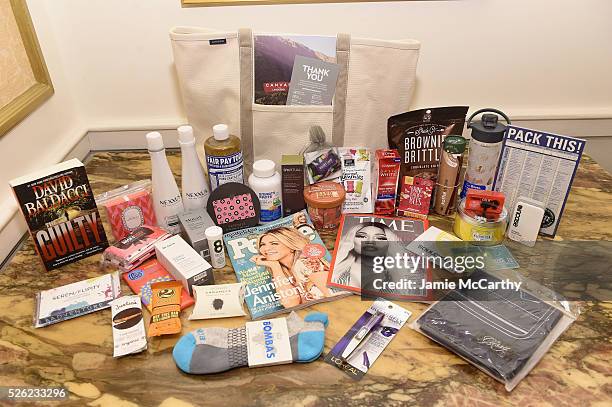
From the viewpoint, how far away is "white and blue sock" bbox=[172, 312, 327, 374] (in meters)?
0.64

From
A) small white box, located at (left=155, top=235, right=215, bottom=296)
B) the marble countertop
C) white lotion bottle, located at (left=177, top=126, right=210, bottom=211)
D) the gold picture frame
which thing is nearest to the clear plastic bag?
the marble countertop

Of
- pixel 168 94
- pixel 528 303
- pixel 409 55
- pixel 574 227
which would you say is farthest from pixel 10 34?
pixel 574 227

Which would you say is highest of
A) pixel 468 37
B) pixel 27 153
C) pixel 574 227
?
pixel 468 37

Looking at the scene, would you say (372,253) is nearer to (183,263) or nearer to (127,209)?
(183,263)

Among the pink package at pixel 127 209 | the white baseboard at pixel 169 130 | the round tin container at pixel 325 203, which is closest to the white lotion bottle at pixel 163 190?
the pink package at pixel 127 209

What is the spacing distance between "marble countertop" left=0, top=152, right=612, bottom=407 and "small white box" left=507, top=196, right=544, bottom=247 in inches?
6.3

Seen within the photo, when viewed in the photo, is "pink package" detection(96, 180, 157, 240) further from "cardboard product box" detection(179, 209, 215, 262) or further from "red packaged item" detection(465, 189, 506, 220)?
"red packaged item" detection(465, 189, 506, 220)

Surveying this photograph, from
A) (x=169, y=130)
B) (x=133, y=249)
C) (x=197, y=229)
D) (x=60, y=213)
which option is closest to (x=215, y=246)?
(x=197, y=229)

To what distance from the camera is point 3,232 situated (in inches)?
33.5

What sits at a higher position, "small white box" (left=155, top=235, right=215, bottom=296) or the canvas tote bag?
the canvas tote bag

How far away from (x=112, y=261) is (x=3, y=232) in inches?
8.6

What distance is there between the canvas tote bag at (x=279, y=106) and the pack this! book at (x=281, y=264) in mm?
187

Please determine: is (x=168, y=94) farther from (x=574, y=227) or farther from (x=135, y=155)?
(x=574, y=227)

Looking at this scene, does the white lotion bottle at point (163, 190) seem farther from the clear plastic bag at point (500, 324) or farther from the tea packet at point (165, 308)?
the clear plastic bag at point (500, 324)
